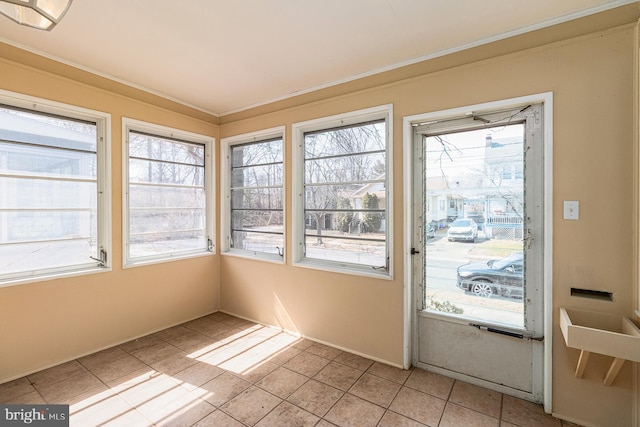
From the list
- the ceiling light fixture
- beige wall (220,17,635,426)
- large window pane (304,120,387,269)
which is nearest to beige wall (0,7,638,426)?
beige wall (220,17,635,426)

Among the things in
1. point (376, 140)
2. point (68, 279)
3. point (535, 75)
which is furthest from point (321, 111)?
point (68, 279)

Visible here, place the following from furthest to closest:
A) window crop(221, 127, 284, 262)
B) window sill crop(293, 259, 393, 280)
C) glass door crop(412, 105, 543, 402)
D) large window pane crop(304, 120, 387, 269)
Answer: window crop(221, 127, 284, 262), large window pane crop(304, 120, 387, 269), window sill crop(293, 259, 393, 280), glass door crop(412, 105, 543, 402)

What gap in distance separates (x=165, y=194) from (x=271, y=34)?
7.52ft

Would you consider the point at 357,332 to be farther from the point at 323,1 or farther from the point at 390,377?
the point at 323,1

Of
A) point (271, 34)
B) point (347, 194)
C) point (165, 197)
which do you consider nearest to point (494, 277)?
point (347, 194)

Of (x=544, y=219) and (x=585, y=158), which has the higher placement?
(x=585, y=158)

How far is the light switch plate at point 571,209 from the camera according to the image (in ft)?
6.30

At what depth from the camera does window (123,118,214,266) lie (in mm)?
3100

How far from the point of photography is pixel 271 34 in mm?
2035

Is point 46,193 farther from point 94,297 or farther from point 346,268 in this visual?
point 346,268

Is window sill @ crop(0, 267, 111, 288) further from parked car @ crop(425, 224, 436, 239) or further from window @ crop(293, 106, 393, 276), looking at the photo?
parked car @ crop(425, 224, 436, 239)

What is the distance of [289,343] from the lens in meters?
3.01

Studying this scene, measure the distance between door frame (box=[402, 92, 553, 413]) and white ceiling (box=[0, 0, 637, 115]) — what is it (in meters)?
0.45

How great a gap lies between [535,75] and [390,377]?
2566 mm
